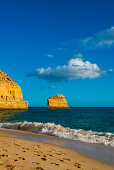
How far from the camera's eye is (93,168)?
6133 mm

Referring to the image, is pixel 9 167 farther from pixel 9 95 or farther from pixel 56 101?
pixel 56 101

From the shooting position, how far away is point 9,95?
93.1 m

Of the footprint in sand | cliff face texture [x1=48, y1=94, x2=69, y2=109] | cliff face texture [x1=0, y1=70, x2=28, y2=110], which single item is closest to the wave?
the footprint in sand

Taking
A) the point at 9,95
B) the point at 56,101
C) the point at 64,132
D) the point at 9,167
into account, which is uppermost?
the point at 9,95

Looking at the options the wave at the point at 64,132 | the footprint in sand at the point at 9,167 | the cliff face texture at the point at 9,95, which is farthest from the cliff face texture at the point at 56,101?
the footprint in sand at the point at 9,167

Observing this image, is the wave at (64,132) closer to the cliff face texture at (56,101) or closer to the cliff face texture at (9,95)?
the cliff face texture at (9,95)

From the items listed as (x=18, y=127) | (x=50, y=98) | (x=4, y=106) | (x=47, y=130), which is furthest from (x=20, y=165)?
(x=50, y=98)

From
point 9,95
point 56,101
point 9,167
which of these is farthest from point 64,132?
point 56,101

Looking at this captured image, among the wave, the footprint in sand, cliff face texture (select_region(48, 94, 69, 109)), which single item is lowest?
the wave

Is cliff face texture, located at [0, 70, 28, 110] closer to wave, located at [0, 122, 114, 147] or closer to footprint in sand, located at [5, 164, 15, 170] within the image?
wave, located at [0, 122, 114, 147]

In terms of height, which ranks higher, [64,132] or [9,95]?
[9,95]

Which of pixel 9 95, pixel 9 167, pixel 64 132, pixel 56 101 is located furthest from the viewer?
pixel 56 101

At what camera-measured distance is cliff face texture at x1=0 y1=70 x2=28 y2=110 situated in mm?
88625

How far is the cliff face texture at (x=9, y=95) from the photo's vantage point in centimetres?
8862
